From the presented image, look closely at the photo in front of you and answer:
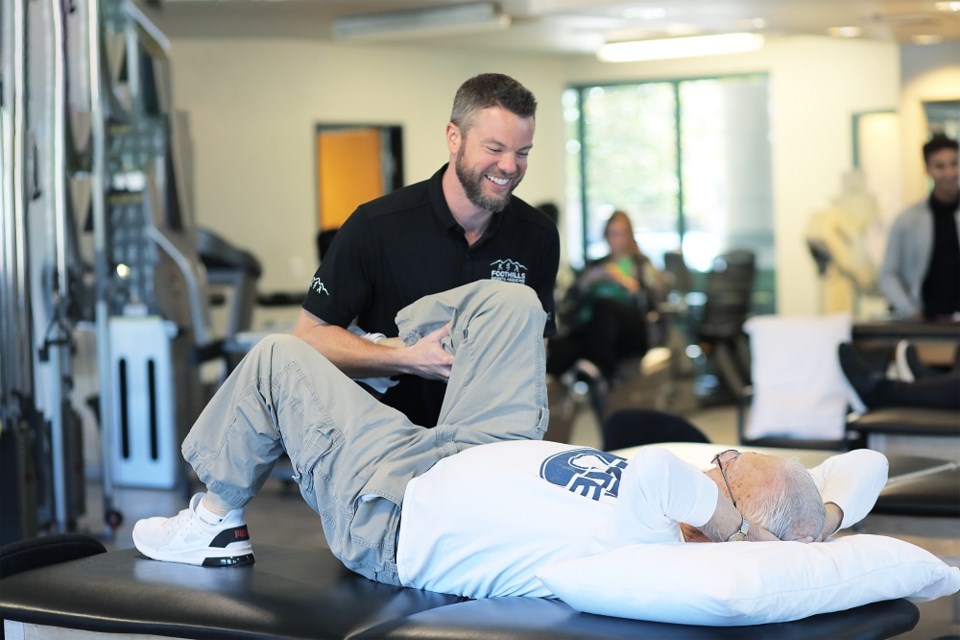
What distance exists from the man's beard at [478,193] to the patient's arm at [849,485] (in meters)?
0.84

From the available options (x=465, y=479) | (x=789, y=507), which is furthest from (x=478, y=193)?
(x=789, y=507)

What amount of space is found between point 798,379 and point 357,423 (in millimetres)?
3290

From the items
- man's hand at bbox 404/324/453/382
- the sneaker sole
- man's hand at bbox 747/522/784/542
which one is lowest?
the sneaker sole

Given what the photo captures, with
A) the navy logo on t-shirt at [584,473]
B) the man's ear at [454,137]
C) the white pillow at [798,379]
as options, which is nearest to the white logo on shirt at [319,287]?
the man's ear at [454,137]

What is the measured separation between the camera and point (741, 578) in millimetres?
1965

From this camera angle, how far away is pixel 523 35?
9586 mm

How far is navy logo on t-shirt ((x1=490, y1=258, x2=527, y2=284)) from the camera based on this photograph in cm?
298

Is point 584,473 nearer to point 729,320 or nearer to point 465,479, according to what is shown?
point 465,479

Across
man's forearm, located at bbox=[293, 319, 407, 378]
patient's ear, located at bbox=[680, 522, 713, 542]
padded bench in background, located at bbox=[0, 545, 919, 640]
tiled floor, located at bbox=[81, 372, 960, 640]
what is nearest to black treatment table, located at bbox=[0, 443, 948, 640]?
padded bench in background, located at bbox=[0, 545, 919, 640]

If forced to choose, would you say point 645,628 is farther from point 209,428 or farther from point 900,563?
point 209,428

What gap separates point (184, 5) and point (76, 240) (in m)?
2.78

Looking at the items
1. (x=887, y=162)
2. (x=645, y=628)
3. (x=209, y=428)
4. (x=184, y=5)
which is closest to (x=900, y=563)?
(x=645, y=628)

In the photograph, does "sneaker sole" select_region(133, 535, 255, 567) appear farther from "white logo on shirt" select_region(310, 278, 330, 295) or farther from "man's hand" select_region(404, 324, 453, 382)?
"white logo on shirt" select_region(310, 278, 330, 295)

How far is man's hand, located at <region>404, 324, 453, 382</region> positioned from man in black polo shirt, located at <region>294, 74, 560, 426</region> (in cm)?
13
